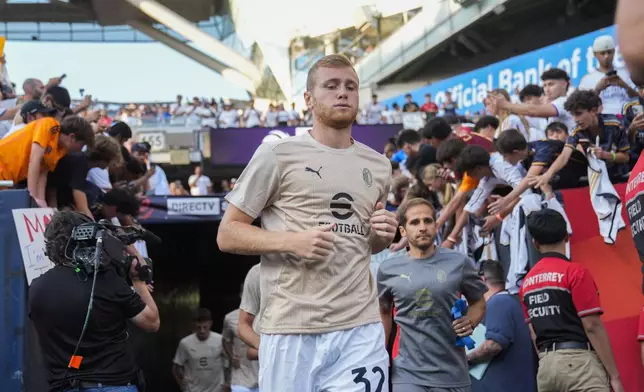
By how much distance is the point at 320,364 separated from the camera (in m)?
4.41

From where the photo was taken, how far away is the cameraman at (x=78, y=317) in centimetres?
585

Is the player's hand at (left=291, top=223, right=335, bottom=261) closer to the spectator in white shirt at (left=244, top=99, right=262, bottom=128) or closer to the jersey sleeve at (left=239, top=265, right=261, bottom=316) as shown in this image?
the jersey sleeve at (left=239, top=265, right=261, bottom=316)

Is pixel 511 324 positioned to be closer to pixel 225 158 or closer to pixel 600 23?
pixel 225 158

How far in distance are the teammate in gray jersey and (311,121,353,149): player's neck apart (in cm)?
227

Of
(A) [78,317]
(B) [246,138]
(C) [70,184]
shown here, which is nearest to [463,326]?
(A) [78,317]

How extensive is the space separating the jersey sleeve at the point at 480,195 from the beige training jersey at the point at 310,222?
187 inches

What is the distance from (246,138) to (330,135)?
46.9 feet

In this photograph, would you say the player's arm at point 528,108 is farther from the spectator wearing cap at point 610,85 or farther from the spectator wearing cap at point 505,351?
the spectator wearing cap at point 505,351

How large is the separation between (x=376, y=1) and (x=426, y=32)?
6366 millimetres

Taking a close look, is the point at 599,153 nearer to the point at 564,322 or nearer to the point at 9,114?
the point at 564,322

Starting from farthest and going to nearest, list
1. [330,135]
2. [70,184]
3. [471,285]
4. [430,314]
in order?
[70,184], [471,285], [430,314], [330,135]

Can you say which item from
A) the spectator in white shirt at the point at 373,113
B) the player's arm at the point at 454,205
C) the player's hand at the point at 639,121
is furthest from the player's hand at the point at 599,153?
the spectator in white shirt at the point at 373,113

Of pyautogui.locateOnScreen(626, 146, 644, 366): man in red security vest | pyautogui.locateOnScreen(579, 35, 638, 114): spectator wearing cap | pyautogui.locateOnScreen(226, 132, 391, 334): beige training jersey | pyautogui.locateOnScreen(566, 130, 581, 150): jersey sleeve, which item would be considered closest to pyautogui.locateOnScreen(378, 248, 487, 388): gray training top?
pyautogui.locateOnScreen(626, 146, 644, 366): man in red security vest

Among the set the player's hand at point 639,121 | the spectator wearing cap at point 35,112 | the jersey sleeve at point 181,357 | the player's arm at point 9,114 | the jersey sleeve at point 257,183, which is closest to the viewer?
the jersey sleeve at point 257,183
